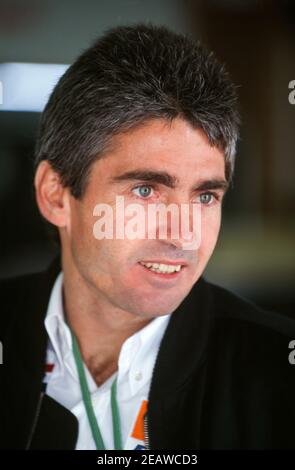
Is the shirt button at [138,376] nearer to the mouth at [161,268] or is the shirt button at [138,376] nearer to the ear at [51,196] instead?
the mouth at [161,268]

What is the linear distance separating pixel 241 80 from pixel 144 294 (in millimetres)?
516

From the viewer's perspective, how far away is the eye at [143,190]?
115 centimetres

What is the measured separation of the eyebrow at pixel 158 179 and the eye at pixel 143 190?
0.06ft

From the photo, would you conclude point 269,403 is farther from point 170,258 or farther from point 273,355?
point 170,258

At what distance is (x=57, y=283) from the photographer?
138 centimetres

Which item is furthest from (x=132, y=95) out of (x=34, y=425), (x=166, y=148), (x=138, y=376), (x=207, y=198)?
(x=34, y=425)

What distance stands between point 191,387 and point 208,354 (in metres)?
0.08

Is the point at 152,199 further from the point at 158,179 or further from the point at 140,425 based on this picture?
the point at 140,425

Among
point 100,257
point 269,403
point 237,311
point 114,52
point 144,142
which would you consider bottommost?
point 269,403

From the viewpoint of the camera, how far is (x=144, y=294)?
117cm

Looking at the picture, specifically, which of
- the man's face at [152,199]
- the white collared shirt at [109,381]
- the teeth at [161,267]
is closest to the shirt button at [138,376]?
the white collared shirt at [109,381]

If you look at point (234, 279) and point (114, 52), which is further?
point (234, 279)

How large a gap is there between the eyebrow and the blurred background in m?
0.19
